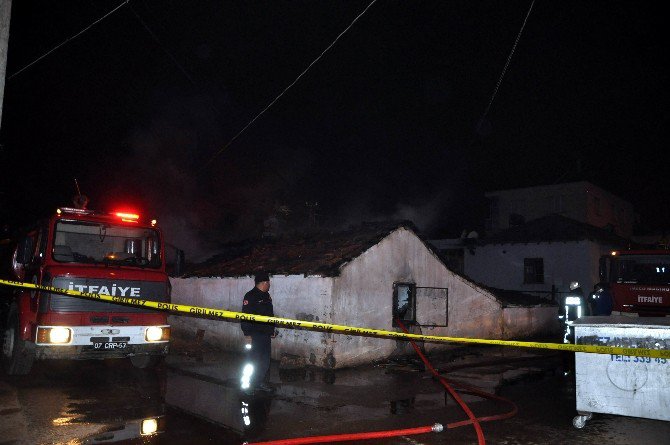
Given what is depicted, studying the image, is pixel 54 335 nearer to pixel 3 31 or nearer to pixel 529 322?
pixel 3 31

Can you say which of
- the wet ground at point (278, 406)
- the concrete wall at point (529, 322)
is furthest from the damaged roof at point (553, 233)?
the wet ground at point (278, 406)

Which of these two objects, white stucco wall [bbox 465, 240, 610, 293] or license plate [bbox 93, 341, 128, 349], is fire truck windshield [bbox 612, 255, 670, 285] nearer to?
white stucco wall [bbox 465, 240, 610, 293]

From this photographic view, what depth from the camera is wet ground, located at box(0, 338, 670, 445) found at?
5.59 meters

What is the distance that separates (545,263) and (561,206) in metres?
10.1

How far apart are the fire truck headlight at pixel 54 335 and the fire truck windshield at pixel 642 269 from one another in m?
12.9

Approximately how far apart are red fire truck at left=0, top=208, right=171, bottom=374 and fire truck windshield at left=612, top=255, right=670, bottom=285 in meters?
11.5

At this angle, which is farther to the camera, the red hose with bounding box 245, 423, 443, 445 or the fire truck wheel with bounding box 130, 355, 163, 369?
the fire truck wheel with bounding box 130, 355, 163, 369

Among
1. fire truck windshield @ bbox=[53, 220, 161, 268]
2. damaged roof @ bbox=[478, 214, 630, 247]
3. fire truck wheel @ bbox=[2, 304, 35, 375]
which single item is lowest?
fire truck wheel @ bbox=[2, 304, 35, 375]

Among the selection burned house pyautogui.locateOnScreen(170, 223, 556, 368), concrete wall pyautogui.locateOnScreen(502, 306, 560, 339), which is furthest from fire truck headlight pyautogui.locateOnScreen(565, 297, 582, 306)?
concrete wall pyautogui.locateOnScreen(502, 306, 560, 339)

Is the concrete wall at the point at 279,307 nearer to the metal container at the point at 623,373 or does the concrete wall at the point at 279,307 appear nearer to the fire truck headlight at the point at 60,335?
the fire truck headlight at the point at 60,335

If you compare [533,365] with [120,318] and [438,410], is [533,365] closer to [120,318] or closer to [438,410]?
[438,410]

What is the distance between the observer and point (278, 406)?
6.97 m

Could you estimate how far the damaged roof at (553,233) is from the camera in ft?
80.2

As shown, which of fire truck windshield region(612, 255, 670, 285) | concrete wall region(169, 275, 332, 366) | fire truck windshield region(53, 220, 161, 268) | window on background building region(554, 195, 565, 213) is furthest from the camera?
window on background building region(554, 195, 565, 213)
